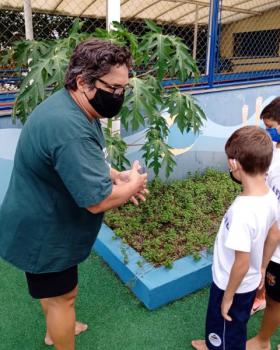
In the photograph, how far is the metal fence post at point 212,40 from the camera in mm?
4113

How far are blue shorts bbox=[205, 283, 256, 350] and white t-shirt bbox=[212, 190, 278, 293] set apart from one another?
6 cm

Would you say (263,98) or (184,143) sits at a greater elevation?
(263,98)

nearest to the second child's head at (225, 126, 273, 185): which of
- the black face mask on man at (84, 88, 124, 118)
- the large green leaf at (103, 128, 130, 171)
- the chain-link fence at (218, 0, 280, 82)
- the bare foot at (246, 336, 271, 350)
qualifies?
the black face mask on man at (84, 88, 124, 118)

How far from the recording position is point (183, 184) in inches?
159

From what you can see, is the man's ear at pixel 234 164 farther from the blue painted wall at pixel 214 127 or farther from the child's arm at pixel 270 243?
the blue painted wall at pixel 214 127

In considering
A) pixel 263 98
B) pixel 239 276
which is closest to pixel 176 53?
pixel 239 276

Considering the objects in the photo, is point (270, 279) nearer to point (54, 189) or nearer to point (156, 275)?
point (156, 275)

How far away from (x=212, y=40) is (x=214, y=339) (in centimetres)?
361

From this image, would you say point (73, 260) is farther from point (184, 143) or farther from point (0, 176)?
point (184, 143)

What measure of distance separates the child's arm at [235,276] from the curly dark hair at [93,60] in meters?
0.92

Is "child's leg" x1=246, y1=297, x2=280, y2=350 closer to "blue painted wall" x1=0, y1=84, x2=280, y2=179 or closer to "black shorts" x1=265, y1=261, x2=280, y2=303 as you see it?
"black shorts" x1=265, y1=261, x2=280, y2=303

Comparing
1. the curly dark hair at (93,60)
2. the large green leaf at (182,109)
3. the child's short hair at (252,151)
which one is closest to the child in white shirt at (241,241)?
the child's short hair at (252,151)

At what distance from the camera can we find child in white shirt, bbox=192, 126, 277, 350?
4.59 ft

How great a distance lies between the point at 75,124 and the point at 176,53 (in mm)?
1694
